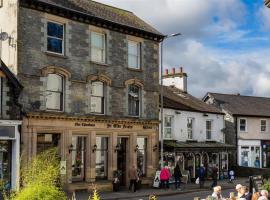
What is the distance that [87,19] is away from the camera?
30.6 m

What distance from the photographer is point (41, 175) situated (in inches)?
503

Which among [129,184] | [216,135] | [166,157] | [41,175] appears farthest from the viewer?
[216,135]

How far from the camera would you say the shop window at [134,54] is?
3381 cm

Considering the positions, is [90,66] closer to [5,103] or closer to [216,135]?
[5,103]

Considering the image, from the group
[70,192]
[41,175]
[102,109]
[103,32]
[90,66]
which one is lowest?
[70,192]

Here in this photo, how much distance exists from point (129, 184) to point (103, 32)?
31.2 feet

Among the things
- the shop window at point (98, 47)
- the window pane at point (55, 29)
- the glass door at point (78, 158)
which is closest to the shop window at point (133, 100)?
the shop window at point (98, 47)

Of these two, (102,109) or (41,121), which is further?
(102,109)

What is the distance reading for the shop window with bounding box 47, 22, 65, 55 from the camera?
28688mm

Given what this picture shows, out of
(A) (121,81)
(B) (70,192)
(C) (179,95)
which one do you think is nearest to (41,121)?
(B) (70,192)

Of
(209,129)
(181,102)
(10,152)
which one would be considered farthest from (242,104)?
(10,152)

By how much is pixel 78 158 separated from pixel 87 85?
13.8 feet

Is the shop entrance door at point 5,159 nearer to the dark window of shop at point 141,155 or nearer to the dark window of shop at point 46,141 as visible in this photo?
the dark window of shop at point 46,141

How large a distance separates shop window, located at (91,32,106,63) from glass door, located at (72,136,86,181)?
4.75 metres
